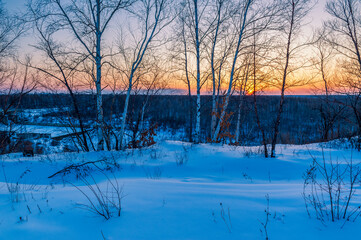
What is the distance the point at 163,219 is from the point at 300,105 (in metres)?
71.7

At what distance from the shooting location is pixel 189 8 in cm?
826

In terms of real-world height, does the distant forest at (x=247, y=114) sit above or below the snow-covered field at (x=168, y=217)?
above

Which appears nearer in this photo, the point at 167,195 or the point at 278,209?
the point at 278,209

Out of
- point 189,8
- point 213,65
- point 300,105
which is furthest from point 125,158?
point 300,105

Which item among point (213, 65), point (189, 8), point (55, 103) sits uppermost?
point (189, 8)

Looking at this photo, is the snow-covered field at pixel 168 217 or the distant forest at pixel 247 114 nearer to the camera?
the snow-covered field at pixel 168 217

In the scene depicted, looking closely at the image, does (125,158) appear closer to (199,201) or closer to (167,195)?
(167,195)

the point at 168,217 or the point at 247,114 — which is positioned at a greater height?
the point at 247,114

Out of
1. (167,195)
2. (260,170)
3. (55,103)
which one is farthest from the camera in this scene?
(55,103)

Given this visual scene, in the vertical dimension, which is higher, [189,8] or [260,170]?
[189,8]

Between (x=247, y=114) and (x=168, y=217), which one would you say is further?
(x=247, y=114)

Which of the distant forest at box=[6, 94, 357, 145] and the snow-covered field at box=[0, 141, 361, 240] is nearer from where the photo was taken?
the snow-covered field at box=[0, 141, 361, 240]

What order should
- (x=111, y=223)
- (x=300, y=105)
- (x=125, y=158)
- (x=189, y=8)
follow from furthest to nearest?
1. (x=300, y=105)
2. (x=189, y=8)
3. (x=125, y=158)
4. (x=111, y=223)

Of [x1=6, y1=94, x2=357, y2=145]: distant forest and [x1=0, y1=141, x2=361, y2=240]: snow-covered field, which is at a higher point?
[x1=6, y1=94, x2=357, y2=145]: distant forest
